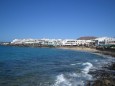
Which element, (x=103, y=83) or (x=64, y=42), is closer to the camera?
(x=103, y=83)

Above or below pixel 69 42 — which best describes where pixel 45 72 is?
below

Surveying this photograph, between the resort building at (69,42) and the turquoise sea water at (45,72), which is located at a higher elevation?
the resort building at (69,42)

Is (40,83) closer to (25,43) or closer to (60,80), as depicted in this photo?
(60,80)

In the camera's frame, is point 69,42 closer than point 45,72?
No

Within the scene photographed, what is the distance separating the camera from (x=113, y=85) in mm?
14195

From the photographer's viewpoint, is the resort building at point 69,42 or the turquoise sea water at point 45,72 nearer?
the turquoise sea water at point 45,72

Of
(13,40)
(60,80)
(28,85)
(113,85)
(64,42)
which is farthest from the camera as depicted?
(13,40)

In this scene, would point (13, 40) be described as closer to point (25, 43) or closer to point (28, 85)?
point (25, 43)

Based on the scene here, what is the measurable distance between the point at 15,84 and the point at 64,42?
135502mm

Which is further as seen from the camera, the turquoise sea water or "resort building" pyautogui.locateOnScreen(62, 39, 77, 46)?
"resort building" pyautogui.locateOnScreen(62, 39, 77, 46)

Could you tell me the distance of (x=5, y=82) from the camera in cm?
1675

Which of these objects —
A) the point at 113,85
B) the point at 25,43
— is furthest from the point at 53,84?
the point at 25,43

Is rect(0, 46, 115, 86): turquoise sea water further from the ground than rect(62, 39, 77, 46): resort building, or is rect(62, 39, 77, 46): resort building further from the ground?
rect(62, 39, 77, 46): resort building

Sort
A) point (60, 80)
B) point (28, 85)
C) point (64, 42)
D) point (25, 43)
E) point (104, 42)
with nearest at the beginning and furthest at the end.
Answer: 1. point (28, 85)
2. point (60, 80)
3. point (104, 42)
4. point (64, 42)
5. point (25, 43)
